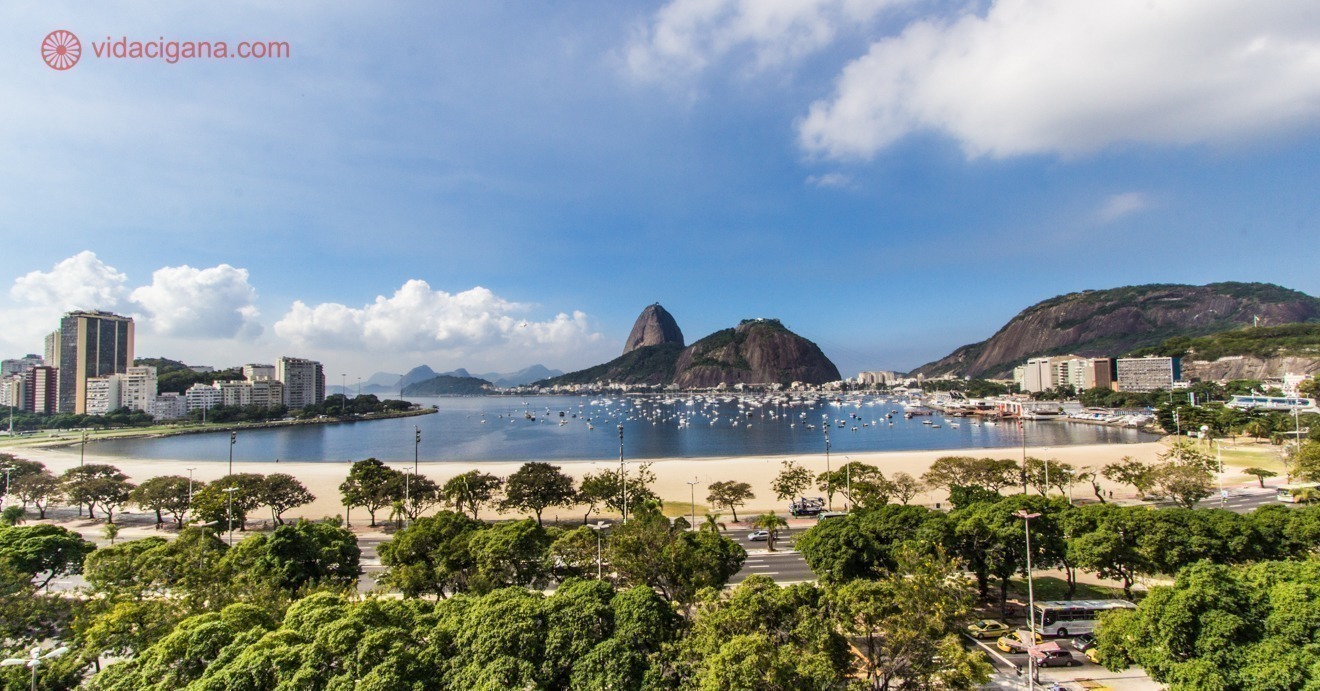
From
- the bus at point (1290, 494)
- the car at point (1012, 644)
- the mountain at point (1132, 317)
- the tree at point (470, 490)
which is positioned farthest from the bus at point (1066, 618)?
the mountain at point (1132, 317)

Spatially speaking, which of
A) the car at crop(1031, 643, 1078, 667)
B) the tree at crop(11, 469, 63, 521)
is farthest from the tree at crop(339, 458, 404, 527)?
the car at crop(1031, 643, 1078, 667)

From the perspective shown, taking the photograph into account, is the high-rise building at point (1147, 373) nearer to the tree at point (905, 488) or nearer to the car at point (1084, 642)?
the tree at point (905, 488)

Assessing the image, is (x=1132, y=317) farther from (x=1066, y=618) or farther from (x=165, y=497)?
(x=165, y=497)

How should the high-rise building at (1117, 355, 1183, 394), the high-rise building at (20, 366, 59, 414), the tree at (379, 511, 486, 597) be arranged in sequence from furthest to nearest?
1. the high-rise building at (1117, 355, 1183, 394)
2. the high-rise building at (20, 366, 59, 414)
3. the tree at (379, 511, 486, 597)

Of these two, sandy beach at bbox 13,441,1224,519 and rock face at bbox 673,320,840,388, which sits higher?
rock face at bbox 673,320,840,388

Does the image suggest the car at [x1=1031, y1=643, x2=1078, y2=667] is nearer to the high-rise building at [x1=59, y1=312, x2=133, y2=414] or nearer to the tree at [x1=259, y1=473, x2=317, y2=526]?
the tree at [x1=259, y1=473, x2=317, y2=526]

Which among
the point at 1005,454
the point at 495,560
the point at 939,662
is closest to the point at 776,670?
the point at 939,662

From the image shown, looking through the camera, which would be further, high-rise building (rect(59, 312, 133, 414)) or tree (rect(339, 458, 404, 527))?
high-rise building (rect(59, 312, 133, 414))
